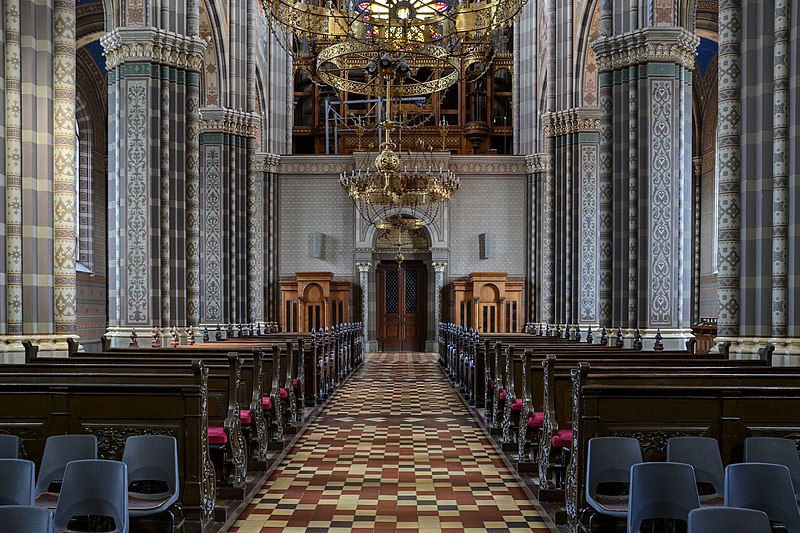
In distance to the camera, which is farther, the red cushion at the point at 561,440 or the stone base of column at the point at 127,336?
the stone base of column at the point at 127,336

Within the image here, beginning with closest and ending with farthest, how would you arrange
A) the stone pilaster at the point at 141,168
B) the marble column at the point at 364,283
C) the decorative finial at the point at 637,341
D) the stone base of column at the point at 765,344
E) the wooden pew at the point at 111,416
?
the wooden pew at the point at 111,416 < the stone base of column at the point at 765,344 < the decorative finial at the point at 637,341 < the stone pilaster at the point at 141,168 < the marble column at the point at 364,283

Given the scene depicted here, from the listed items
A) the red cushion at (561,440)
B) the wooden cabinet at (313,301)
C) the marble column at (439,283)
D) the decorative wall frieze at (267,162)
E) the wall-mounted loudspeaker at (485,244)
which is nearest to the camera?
the red cushion at (561,440)

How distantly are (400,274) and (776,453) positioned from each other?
25.2 meters

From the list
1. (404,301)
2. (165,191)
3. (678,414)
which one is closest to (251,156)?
(165,191)

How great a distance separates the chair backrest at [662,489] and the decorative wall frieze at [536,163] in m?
22.6

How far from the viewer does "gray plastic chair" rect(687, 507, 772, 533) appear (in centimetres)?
341

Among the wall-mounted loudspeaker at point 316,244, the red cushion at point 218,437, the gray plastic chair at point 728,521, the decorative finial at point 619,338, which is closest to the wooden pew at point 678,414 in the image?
the gray plastic chair at point 728,521

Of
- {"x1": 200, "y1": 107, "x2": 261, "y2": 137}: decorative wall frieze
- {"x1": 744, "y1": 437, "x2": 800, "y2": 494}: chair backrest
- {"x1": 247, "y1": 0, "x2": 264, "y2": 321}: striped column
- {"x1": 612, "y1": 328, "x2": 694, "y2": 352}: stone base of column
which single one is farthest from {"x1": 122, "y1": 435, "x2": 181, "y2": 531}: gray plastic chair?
{"x1": 247, "y1": 0, "x2": 264, "y2": 321}: striped column

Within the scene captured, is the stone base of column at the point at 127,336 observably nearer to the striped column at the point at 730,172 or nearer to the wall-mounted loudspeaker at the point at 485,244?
the striped column at the point at 730,172

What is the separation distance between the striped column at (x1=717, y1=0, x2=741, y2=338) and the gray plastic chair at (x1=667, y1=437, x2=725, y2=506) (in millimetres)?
5318

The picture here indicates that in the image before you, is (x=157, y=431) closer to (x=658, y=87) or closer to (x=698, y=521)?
(x=698, y=521)

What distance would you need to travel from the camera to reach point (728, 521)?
3.44 m

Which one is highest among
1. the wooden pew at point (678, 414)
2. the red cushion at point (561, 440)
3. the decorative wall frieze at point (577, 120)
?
the decorative wall frieze at point (577, 120)

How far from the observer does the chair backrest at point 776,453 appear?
5.30 m
